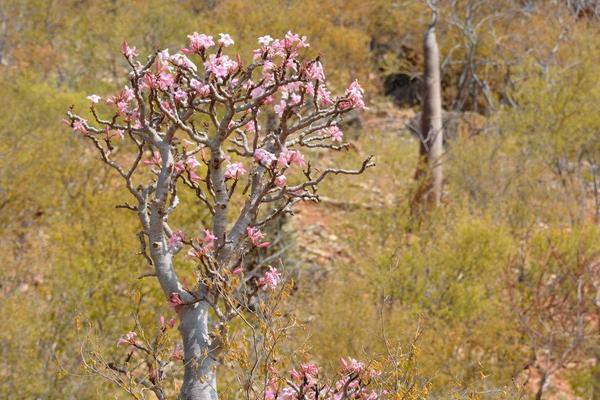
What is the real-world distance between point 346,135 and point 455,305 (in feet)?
59.4

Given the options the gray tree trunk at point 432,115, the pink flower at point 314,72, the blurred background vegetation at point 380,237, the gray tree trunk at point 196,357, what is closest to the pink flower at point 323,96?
the pink flower at point 314,72

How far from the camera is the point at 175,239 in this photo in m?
6.00

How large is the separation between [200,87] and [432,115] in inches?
701

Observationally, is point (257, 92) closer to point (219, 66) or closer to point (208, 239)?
point (219, 66)

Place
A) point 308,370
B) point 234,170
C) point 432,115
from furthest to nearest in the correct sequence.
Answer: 1. point 432,115
2. point 234,170
3. point 308,370

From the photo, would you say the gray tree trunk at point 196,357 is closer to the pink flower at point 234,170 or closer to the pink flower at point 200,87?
the pink flower at point 234,170

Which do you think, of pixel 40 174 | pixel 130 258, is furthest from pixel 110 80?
pixel 130 258

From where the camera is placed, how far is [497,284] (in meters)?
18.6

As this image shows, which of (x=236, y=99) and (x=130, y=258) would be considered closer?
(x=236, y=99)

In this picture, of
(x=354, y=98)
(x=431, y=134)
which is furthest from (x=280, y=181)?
(x=431, y=134)

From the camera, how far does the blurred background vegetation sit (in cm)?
1539

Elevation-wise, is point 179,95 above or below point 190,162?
above

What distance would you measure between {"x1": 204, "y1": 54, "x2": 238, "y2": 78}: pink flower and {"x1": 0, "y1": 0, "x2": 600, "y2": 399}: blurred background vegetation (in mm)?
A: 1504

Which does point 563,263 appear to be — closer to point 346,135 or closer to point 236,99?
point 236,99
